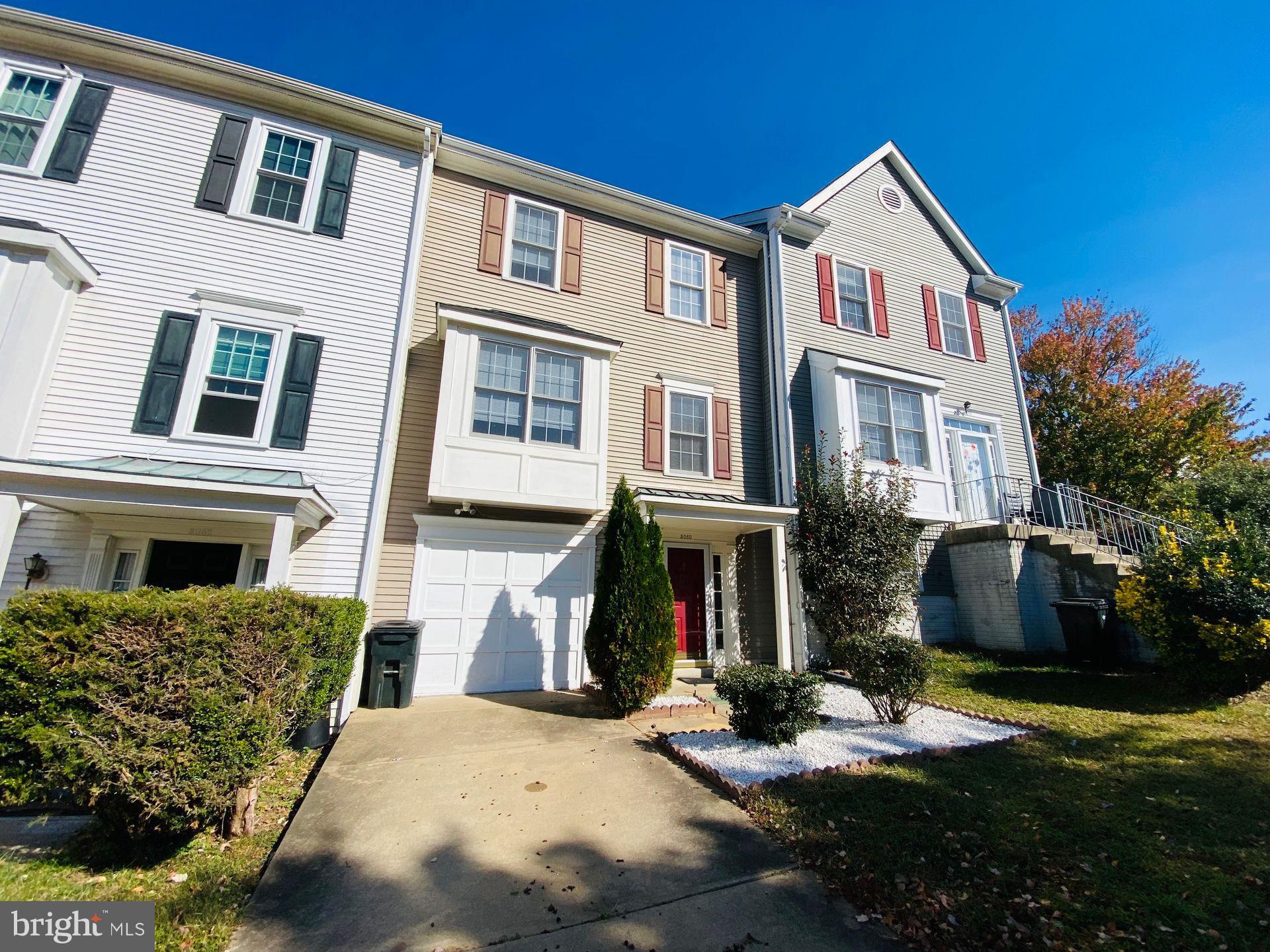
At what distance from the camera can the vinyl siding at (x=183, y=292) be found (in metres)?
→ 6.87

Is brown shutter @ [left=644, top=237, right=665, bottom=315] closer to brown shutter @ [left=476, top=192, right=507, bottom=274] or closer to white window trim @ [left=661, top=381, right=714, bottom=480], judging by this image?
white window trim @ [left=661, top=381, right=714, bottom=480]

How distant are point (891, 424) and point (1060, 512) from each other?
184 inches

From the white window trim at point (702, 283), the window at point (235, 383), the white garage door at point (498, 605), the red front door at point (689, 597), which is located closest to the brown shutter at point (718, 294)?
the white window trim at point (702, 283)

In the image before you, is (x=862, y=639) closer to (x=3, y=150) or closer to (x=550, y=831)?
(x=550, y=831)

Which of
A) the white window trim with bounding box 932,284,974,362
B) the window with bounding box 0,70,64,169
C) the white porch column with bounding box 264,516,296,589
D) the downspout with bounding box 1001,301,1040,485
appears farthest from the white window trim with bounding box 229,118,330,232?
the downspout with bounding box 1001,301,1040,485

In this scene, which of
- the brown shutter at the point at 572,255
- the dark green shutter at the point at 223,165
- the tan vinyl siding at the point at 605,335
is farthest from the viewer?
the brown shutter at the point at 572,255

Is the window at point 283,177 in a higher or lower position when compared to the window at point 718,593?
higher

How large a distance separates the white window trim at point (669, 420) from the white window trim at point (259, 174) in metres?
6.50

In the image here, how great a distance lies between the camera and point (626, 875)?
3.36 meters

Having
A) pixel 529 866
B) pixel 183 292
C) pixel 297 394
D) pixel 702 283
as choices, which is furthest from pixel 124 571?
pixel 702 283

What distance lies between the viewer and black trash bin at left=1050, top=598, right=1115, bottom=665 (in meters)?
9.00

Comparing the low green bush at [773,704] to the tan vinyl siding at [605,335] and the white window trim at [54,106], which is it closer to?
the tan vinyl siding at [605,335]

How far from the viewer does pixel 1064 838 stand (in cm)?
377

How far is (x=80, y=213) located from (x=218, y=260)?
168 cm
